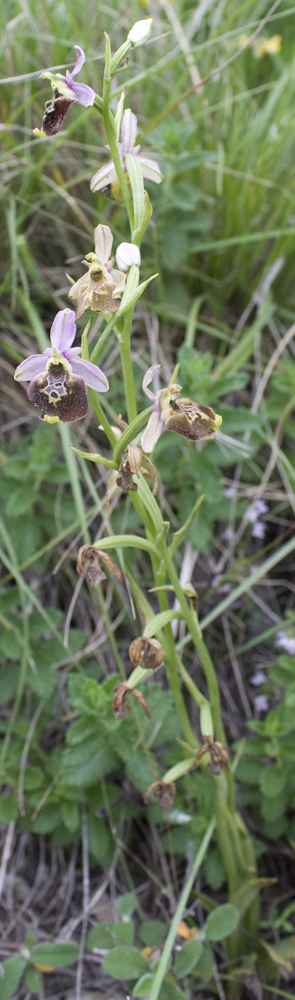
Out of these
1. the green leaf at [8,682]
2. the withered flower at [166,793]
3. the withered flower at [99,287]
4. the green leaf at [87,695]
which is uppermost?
the withered flower at [99,287]

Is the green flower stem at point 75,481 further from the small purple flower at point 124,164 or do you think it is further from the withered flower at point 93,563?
the small purple flower at point 124,164

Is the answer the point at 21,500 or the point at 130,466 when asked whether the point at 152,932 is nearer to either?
the point at 21,500

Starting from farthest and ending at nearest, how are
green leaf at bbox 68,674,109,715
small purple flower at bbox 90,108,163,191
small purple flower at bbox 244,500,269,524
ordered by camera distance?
small purple flower at bbox 244,500,269,524, green leaf at bbox 68,674,109,715, small purple flower at bbox 90,108,163,191

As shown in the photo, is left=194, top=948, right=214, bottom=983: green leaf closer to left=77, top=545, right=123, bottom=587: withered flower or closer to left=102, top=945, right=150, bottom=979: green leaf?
left=102, top=945, right=150, bottom=979: green leaf

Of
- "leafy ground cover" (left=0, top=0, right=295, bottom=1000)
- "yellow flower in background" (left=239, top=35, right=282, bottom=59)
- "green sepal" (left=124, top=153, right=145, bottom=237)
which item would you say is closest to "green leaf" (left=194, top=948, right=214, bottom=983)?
"leafy ground cover" (left=0, top=0, right=295, bottom=1000)

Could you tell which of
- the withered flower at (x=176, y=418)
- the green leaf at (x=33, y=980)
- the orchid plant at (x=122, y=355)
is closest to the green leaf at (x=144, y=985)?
the green leaf at (x=33, y=980)

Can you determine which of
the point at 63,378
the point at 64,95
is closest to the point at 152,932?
the point at 63,378

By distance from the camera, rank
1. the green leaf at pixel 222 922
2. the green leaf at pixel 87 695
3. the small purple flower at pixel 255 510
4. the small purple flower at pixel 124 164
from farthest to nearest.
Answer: the small purple flower at pixel 255 510
the green leaf at pixel 87 695
the green leaf at pixel 222 922
the small purple flower at pixel 124 164

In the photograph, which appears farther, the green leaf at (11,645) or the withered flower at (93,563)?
the green leaf at (11,645)
